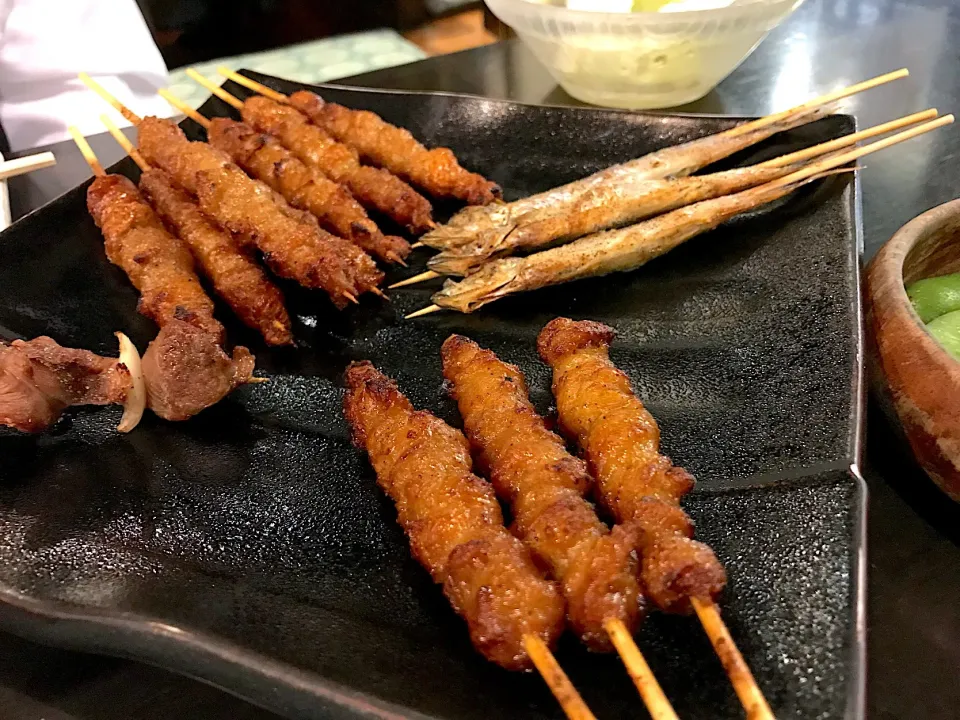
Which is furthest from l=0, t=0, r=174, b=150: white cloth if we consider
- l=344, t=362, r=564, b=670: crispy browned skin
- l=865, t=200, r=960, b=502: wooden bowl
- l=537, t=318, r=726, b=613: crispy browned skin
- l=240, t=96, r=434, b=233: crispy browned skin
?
l=865, t=200, r=960, b=502: wooden bowl

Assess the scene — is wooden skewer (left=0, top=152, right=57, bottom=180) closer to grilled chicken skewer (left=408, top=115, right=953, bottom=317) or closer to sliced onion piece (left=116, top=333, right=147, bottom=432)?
sliced onion piece (left=116, top=333, right=147, bottom=432)

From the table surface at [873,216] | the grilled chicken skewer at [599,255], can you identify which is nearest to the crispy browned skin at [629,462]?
the grilled chicken skewer at [599,255]

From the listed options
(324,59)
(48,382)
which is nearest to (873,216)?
(48,382)

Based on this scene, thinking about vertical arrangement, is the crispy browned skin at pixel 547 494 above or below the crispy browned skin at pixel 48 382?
below

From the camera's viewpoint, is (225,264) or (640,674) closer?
(640,674)

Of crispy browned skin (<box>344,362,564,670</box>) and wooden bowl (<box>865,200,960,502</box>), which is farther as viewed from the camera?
wooden bowl (<box>865,200,960,502</box>)

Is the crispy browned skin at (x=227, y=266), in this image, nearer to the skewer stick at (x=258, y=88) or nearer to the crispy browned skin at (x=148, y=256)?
the crispy browned skin at (x=148, y=256)

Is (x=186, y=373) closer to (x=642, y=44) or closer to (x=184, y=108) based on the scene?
(x=184, y=108)
